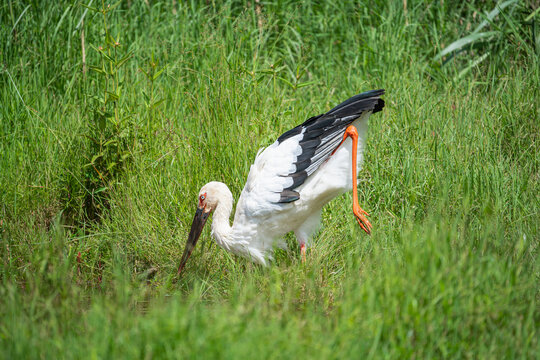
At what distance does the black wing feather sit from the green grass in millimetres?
478

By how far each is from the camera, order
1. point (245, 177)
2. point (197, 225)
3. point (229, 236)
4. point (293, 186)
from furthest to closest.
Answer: point (245, 177) < point (197, 225) < point (229, 236) < point (293, 186)

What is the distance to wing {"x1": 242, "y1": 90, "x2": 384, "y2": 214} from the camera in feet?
13.1

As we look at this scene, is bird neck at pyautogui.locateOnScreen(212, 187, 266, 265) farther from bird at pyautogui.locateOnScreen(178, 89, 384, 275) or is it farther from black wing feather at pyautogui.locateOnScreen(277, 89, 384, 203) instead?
black wing feather at pyautogui.locateOnScreen(277, 89, 384, 203)

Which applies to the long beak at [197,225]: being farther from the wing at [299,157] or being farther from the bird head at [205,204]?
the wing at [299,157]

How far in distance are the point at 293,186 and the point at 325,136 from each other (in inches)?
17.1

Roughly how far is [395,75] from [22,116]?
363 centimetres

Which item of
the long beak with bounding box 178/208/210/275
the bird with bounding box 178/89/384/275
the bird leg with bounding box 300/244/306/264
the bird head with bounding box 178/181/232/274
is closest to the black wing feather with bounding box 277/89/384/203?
the bird with bounding box 178/89/384/275

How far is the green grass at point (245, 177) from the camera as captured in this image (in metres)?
2.60

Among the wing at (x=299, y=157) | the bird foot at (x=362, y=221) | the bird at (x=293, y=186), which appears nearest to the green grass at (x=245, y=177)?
the bird foot at (x=362, y=221)

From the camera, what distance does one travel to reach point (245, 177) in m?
4.70

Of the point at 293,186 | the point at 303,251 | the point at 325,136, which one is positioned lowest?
the point at 303,251

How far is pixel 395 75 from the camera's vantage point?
18.6ft

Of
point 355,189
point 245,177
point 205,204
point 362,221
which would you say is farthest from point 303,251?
point 245,177

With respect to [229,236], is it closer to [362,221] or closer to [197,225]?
[197,225]
